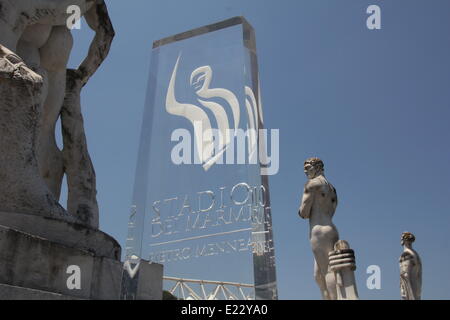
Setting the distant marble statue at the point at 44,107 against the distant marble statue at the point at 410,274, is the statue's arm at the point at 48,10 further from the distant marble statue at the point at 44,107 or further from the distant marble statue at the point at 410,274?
the distant marble statue at the point at 410,274

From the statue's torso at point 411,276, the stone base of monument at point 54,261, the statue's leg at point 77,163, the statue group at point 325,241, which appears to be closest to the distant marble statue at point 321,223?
the statue group at point 325,241

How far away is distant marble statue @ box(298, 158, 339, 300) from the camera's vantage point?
5398 mm

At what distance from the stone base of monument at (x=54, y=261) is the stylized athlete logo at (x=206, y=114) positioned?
465cm

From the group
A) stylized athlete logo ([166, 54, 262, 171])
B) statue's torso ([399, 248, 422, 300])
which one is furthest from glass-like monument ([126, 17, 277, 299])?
statue's torso ([399, 248, 422, 300])

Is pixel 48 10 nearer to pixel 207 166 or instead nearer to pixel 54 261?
pixel 54 261

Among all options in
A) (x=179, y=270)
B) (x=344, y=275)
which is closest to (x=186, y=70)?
(x=179, y=270)

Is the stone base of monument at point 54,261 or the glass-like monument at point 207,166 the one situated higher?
the glass-like monument at point 207,166

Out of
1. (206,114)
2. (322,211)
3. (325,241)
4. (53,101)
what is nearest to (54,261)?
(53,101)

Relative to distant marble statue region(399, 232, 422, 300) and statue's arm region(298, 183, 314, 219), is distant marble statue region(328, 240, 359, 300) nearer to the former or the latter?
statue's arm region(298, 183, 314, 219)

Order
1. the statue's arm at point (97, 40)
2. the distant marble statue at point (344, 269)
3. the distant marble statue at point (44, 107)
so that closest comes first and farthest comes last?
1. the distant marble statue at point (44, 107)
2. the statue's arm at point (97, 40)
3. the distant marble statue at point (344, 269)

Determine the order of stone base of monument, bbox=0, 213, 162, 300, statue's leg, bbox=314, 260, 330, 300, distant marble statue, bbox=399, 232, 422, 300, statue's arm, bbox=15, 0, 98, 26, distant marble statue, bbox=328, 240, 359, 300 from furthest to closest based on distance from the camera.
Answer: distant marble statue, bbox=399, 232, 422, 300
statue's leg, bbox=314, 260, 330, 300
distant marble statue, bbox=328, 240, 359, 300
statue's arm, bbox=15, 0, 98, 26
stone base of monument, bbox=0, 213, 162, 300

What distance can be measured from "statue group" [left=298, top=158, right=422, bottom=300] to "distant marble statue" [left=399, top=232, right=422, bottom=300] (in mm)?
3151

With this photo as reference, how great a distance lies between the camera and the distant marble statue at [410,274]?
798 cm
